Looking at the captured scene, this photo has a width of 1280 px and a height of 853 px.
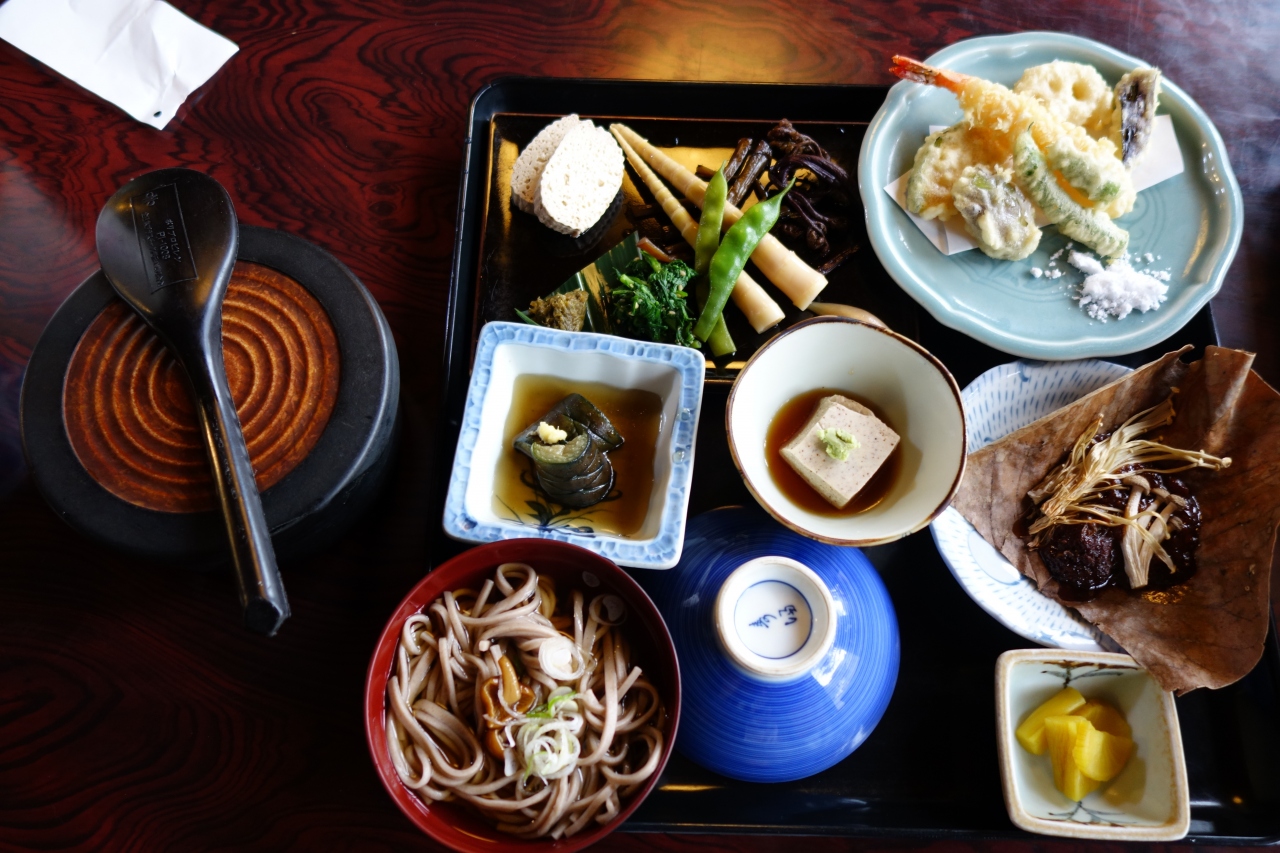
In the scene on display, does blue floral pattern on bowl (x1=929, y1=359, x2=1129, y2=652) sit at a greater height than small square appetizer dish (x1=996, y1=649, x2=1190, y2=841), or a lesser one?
greater

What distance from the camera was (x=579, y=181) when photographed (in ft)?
6.46

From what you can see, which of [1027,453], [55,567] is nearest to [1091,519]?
[1027,453]

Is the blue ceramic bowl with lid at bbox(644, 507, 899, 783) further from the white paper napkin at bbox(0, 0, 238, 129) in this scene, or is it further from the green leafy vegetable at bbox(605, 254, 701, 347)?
the white paper napkin at bbox(0, 0, 238, 129)

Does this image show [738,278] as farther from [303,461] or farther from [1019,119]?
[303,461]

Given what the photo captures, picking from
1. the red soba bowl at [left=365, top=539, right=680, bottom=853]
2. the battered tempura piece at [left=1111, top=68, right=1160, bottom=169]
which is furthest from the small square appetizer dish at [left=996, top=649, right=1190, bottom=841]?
the battered tempura piece at [left=1111, top=68, right=1160, bottom=169]

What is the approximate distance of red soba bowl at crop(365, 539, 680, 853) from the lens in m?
1.30

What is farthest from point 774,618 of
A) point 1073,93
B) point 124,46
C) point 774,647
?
point 124,46

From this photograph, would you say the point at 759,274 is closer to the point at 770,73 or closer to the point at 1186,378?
the point at 770,73

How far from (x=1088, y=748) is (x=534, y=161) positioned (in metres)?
1.78

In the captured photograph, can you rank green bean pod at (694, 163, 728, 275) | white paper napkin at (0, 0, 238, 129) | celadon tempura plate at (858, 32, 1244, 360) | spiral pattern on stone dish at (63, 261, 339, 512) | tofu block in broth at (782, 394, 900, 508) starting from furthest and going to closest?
white paper napkin at (0, 0, 238, 129), green bean pod at (694, 163, 728, 275), celadon tempura plate at (858, 32, 1244, 360), tofu block in broth at (782, 394, 900, 508), spiral pattern on stone dish at (63, 261, 339, 512)

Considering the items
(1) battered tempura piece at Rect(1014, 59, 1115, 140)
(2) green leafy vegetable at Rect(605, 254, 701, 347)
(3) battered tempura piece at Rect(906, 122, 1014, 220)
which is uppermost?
(1) battered tempura piece at Rect(1014, 59, 1115, 140)

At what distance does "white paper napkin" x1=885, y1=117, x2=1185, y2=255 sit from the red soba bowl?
1190 mm

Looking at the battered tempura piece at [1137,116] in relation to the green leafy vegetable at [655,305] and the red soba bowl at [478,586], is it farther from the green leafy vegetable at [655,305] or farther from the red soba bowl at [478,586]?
the red soba bowl at [478,586]

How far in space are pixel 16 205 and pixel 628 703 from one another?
2039mm
